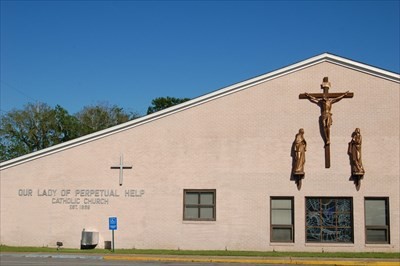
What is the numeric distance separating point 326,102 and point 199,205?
7578 millimetres

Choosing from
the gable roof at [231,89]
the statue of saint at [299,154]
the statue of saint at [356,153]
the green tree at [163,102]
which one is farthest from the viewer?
the green tree at [163,102]

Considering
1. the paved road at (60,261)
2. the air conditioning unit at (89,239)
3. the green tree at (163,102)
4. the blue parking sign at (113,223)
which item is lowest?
the paved road at (60,261)

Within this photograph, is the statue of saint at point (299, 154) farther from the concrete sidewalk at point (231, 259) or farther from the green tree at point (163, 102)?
the green tree at point (163, 102)

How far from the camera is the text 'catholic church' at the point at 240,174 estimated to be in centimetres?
2583

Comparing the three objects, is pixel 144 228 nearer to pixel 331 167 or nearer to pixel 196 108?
pixel 196 108

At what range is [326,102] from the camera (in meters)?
26.1

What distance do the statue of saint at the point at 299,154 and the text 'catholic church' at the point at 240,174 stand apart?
0.05 metres

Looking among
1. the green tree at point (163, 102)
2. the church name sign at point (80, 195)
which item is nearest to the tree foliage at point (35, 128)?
the green tree at point (163, 102)

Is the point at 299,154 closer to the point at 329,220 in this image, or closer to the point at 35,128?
the point at 329,220

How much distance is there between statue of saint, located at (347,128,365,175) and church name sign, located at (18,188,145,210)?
9.78 meters

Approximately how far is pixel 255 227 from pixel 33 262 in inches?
400

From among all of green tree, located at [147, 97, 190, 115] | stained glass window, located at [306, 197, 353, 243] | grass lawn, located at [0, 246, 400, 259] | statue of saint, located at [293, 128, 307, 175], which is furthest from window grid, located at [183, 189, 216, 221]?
green tree, located at [147, 97, 190, 115]

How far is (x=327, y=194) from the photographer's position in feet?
84.9

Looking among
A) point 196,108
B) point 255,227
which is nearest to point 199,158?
point 196,108
